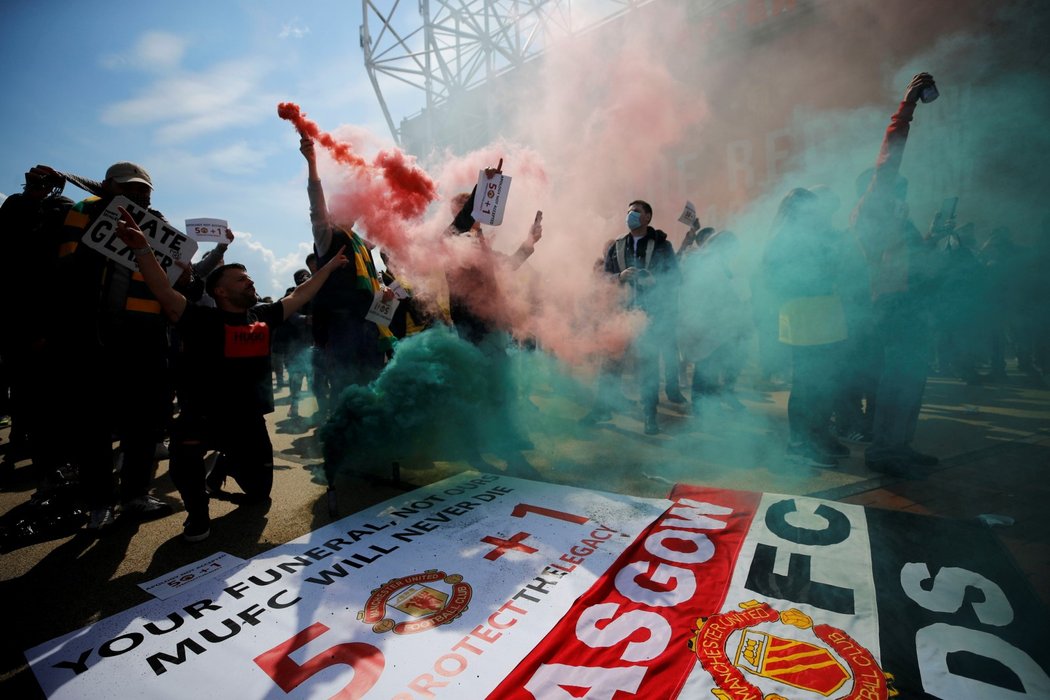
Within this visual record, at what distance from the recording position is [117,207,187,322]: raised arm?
272cm

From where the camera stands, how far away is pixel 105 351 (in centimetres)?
305

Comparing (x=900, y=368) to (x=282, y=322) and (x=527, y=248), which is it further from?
(x=282, y=322)

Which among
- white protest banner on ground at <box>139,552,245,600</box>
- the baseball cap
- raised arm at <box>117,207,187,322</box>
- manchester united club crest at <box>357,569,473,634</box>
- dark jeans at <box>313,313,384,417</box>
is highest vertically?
the baseball cap

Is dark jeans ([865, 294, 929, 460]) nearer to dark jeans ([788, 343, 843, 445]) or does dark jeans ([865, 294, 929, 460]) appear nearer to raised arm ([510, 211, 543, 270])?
dark jeans ([788, 343, 843, 445])

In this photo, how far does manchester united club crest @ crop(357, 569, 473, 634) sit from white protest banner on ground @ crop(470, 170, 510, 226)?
256 centimetres

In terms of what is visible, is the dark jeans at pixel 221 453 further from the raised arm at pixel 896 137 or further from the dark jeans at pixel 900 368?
the raised arm at pixel 896 137

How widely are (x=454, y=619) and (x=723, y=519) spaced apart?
4.95 feet

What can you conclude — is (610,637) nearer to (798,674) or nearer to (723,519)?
(798,674)

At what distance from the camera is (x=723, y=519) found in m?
2.69

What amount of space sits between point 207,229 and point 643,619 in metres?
5.23

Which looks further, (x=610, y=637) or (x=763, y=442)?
(x=763, y=442)

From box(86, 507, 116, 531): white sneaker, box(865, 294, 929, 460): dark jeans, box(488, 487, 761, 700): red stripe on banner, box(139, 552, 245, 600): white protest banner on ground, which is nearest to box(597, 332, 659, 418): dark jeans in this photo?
box(865, 294, 929, 460): dark jeans

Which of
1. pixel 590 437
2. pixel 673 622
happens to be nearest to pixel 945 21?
pixel 590 437

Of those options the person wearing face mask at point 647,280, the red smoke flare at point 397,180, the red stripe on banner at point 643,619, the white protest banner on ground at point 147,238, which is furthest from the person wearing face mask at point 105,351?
the person wearing face mask at point 647,280
